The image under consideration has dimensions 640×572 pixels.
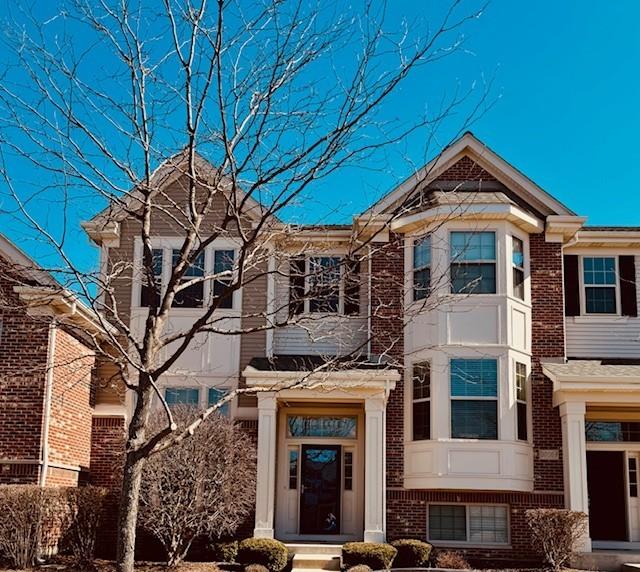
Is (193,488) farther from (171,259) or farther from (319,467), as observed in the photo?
(171,259)

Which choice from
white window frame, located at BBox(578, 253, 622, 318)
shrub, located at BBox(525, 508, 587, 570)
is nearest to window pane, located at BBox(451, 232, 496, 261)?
white window frame, located at BBox(578, 253, 622, 318)

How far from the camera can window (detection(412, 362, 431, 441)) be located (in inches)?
677

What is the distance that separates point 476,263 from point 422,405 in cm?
312

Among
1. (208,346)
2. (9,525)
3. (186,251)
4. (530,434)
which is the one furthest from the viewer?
(208,346)

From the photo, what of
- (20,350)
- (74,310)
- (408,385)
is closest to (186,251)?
(74,310)

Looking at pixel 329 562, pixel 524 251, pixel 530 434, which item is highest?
pixel 524 251

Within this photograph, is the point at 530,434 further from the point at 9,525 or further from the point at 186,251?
the point at 186,251

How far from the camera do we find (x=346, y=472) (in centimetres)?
1831

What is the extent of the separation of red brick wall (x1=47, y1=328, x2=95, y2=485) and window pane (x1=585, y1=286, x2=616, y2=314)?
10.8 m

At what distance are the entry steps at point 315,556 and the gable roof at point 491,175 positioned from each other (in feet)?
23.1

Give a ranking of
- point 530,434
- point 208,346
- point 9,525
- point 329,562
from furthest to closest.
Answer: point 208,346, point 530,434, point 329,562, point 9,525

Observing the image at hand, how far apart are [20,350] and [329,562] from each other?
6968mm

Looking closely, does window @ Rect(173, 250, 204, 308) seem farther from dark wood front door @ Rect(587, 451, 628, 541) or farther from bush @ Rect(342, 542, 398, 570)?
dark wood front door @ Rect(587, 451, 628, 541)

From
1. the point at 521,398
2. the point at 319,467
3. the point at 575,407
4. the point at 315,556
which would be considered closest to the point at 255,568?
the point at 315,556
